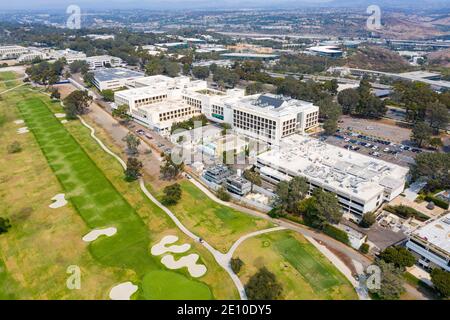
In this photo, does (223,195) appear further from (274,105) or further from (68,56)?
(68,56)

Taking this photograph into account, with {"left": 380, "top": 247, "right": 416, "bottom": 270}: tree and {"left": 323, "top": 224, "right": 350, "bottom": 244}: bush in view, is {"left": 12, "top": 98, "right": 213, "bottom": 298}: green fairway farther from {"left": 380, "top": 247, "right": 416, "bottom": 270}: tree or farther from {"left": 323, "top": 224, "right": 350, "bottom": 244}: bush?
{"left": 380, "top": 247, "right": 416, "bottom": 270}: tree

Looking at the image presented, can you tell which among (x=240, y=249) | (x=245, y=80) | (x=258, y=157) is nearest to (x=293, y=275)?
(x=240, y=249)

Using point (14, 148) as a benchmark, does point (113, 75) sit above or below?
above

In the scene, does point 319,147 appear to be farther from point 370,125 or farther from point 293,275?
point 293,275

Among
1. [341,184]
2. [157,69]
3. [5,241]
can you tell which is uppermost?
[157,69]

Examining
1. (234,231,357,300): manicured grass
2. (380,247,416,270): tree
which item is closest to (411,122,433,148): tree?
(380,247,416,270): tree

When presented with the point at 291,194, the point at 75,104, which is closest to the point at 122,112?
the point at 75,104

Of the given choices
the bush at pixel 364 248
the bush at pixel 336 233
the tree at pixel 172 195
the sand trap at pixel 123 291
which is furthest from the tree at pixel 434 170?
the sand trap at pixel 123 291
